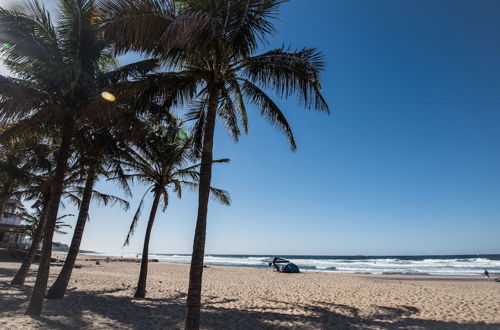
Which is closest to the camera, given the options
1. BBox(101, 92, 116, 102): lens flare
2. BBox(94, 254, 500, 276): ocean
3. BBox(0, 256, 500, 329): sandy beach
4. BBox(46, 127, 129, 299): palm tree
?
BBox(101, 92, 116, 102): lens flare

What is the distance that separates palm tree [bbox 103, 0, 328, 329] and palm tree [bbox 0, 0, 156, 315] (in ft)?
5.24

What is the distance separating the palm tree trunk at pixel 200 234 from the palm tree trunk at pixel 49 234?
394 cm

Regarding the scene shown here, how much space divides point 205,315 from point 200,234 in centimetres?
401

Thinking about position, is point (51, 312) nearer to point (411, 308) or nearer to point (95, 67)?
point (95, 67)

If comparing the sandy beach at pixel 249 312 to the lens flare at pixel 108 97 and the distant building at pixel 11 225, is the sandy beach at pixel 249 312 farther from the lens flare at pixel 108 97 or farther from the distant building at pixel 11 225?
the distant building at pixel 11 225

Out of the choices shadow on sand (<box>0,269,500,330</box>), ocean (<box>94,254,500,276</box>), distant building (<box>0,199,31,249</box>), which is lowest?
shadow on sand (<box>0,269,500,330</box>)

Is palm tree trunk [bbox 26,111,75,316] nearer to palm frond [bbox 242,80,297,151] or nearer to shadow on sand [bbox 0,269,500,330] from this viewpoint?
shadow on sand [bbox 0,269,500,330]

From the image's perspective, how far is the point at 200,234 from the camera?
5.93 metres

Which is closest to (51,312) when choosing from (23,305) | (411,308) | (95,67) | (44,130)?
(23,305)

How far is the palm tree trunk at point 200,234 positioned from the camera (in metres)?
5.52

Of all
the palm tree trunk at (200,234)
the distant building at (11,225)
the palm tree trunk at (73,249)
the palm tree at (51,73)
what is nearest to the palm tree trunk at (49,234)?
the palm tree at (51,73)

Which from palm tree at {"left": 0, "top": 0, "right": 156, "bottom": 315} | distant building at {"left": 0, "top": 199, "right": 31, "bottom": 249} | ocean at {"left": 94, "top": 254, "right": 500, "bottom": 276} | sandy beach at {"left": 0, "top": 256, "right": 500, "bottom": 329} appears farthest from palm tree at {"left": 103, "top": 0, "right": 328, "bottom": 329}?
ocean at {"left": 94, "top": 254, "right": 500, "bottom": 276}

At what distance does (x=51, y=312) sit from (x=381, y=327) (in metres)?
8.69

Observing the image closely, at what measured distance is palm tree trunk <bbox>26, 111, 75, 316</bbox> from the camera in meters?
7.12
